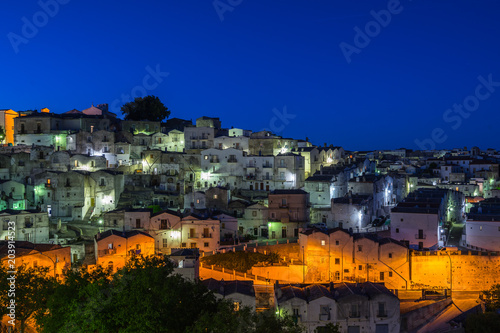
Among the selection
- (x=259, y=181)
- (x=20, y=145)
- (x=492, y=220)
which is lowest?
(x=492, y=220)

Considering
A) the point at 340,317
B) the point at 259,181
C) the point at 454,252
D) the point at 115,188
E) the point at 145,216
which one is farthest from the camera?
the point at 259,181

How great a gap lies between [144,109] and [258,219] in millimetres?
30012

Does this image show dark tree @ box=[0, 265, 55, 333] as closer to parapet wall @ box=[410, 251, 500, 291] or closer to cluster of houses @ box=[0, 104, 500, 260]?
cluster of houses @ box=[0, 104, 500, 260]

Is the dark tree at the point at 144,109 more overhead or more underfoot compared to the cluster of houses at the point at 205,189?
more overhead

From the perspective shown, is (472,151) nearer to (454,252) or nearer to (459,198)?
(459,198)

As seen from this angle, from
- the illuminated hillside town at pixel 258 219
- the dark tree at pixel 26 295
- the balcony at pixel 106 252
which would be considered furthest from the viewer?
the balcony at pixel 106 252

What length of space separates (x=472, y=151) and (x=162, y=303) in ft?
228

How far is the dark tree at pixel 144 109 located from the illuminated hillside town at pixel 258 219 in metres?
5.01

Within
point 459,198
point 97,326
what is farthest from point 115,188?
point 459,198

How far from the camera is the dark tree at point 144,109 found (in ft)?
195

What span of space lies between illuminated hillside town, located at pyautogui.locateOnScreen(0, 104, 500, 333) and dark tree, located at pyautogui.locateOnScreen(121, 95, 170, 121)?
501 centimetres

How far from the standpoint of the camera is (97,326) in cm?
1691
